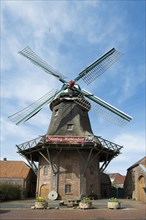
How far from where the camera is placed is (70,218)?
10.8m

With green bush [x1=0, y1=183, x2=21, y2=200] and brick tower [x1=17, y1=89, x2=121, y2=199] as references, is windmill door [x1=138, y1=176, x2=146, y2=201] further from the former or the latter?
green bush [x1=0, y1=183, x2=21, y2=200]

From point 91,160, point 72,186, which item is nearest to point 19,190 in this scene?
point 72,186

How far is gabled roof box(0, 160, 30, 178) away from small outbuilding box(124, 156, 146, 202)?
13160 mm

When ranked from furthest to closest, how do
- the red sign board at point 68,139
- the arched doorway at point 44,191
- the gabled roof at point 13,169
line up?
the gabled roof at point 13,169 → the arched doorway at point 44,191 → the red sign board at point 68,139

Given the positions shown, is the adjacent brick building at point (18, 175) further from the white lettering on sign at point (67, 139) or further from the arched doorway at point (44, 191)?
the white lettering on sign at point (67, 139)

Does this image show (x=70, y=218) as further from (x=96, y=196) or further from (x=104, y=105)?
(x=104, y=105)

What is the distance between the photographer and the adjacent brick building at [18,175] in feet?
99.7

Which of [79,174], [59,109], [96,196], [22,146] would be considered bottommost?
[96,196]

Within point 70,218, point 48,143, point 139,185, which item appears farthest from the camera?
point 139,185

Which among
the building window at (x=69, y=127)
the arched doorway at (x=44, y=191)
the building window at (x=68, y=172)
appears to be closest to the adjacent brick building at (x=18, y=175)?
the arched doorway at (x=44, y=191)

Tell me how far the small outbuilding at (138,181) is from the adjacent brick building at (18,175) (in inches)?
497

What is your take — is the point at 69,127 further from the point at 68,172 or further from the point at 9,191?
the point at 9,191

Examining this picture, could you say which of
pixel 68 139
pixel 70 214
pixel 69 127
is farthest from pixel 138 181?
pixel 70 214

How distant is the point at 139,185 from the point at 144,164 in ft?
8.44
